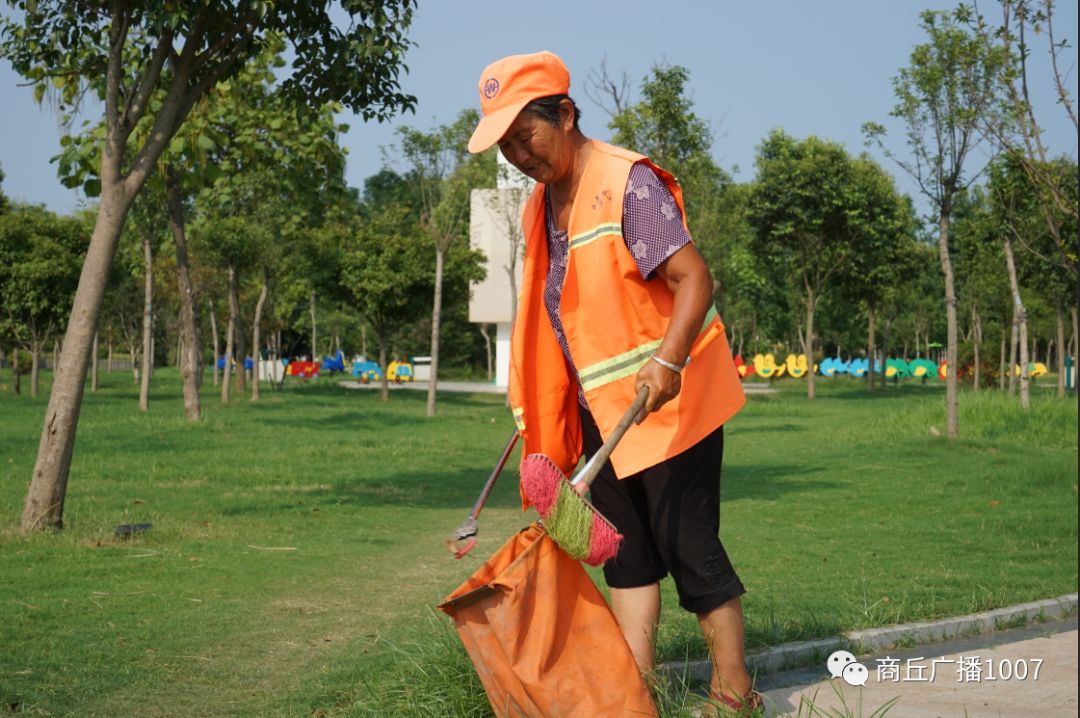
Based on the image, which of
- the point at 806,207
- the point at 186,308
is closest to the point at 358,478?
the point at 186,308

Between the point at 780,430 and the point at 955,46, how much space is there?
27.8ft

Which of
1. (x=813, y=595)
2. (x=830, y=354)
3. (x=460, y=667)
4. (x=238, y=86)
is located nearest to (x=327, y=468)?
(x=238, y=86)

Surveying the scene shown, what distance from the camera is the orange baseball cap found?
3906 millimetres

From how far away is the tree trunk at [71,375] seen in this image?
888 centimetres

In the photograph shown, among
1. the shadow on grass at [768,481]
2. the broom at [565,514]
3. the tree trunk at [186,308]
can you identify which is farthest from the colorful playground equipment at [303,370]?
the broom at [565,514]

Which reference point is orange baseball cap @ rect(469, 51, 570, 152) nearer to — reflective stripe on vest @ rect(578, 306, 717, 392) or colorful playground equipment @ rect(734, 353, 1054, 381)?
reflective stripe on vest @ rect(578, 306, 717, 392)

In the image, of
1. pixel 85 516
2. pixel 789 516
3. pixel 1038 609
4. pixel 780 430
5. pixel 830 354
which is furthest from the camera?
pixel 830 354

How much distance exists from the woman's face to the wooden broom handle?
0.77 m

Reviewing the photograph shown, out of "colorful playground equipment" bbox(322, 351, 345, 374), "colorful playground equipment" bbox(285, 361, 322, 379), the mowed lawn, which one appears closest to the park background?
the mowed lawn

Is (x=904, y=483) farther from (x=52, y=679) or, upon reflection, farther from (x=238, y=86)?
(x=52, y=679)

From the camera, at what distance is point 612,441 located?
373cm

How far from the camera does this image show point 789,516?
36.3ft

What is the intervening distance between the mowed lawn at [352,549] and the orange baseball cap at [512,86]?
5.94ft

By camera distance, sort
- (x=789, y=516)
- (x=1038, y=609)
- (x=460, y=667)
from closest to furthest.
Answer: (x=460, y=667) < (x=1038, y=609) < (x=789, y=516)
